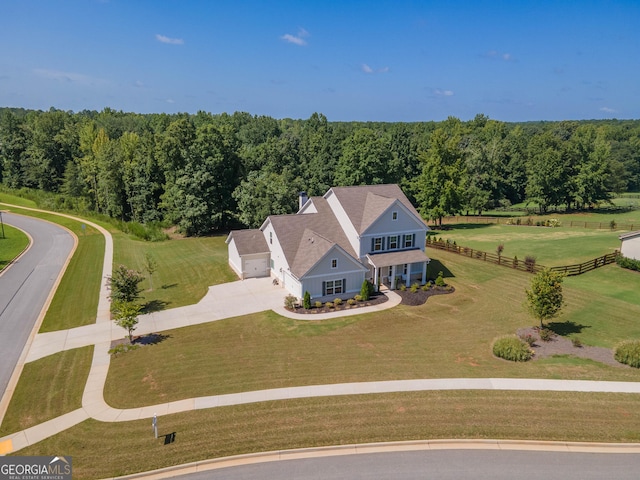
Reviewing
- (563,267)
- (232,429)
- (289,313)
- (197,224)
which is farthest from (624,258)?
(197,224)

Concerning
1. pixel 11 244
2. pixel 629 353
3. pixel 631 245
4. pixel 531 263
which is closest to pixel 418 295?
pixel 531 263

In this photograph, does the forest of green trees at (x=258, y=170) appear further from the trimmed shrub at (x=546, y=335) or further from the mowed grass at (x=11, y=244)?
the trimmed shrub at (x=546, y=335)

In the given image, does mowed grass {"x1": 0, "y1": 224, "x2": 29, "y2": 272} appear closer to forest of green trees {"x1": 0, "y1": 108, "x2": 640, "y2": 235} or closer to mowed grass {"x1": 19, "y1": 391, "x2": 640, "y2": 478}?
forest of green trees {"x1": 0, "y1": 108, "x2": 640, "y2": 235}

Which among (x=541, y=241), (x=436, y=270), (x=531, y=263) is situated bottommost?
(x=436, y=270)

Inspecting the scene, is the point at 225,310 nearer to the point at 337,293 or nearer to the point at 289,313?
the point at 289,313

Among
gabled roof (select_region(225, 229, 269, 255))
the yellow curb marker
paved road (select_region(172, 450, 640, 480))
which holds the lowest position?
the yellow curb marker

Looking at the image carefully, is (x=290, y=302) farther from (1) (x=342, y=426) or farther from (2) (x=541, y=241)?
(2) (x=541, y=241)

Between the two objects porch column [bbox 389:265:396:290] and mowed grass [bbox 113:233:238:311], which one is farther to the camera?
porch column [bbox 389:265:396:290]

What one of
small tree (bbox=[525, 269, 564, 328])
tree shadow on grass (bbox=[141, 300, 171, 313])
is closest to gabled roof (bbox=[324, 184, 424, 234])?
small tree (bbox=[525, 269, 564, 328])
